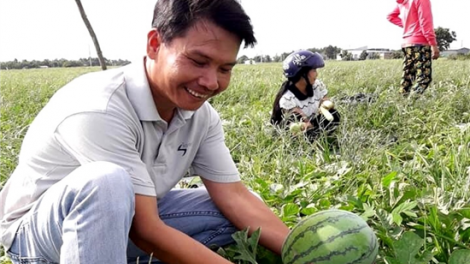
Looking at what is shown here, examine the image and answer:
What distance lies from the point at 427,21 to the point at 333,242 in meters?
4.61

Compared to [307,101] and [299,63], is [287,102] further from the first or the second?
[299,63]

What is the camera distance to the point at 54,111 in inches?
60.7

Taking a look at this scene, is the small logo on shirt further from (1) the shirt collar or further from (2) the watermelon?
(2) the watermelon

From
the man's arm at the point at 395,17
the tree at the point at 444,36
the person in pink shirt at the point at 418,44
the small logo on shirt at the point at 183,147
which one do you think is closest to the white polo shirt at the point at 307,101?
the person in pink shirt at the point at 418,44

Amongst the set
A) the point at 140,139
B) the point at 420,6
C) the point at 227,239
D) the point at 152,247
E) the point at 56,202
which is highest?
the point at 420,6

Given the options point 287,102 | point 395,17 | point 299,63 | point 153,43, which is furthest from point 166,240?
point 395,17

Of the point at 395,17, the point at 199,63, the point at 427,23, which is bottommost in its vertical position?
the point at 199,63

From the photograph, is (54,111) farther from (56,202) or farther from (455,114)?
(455,114)

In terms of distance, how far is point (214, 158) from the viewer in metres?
1.95

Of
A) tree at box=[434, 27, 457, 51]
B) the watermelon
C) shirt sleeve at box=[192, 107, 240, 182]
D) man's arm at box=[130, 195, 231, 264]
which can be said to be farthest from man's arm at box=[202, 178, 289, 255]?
tree at box=[434, 27, 457, 51]

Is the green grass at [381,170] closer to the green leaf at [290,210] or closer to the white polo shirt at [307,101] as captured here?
the green leaf at [290,210]

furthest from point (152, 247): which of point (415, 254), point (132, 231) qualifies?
point (415, 254)

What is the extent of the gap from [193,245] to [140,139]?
15.7 inches

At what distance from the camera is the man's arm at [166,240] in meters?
1.48
